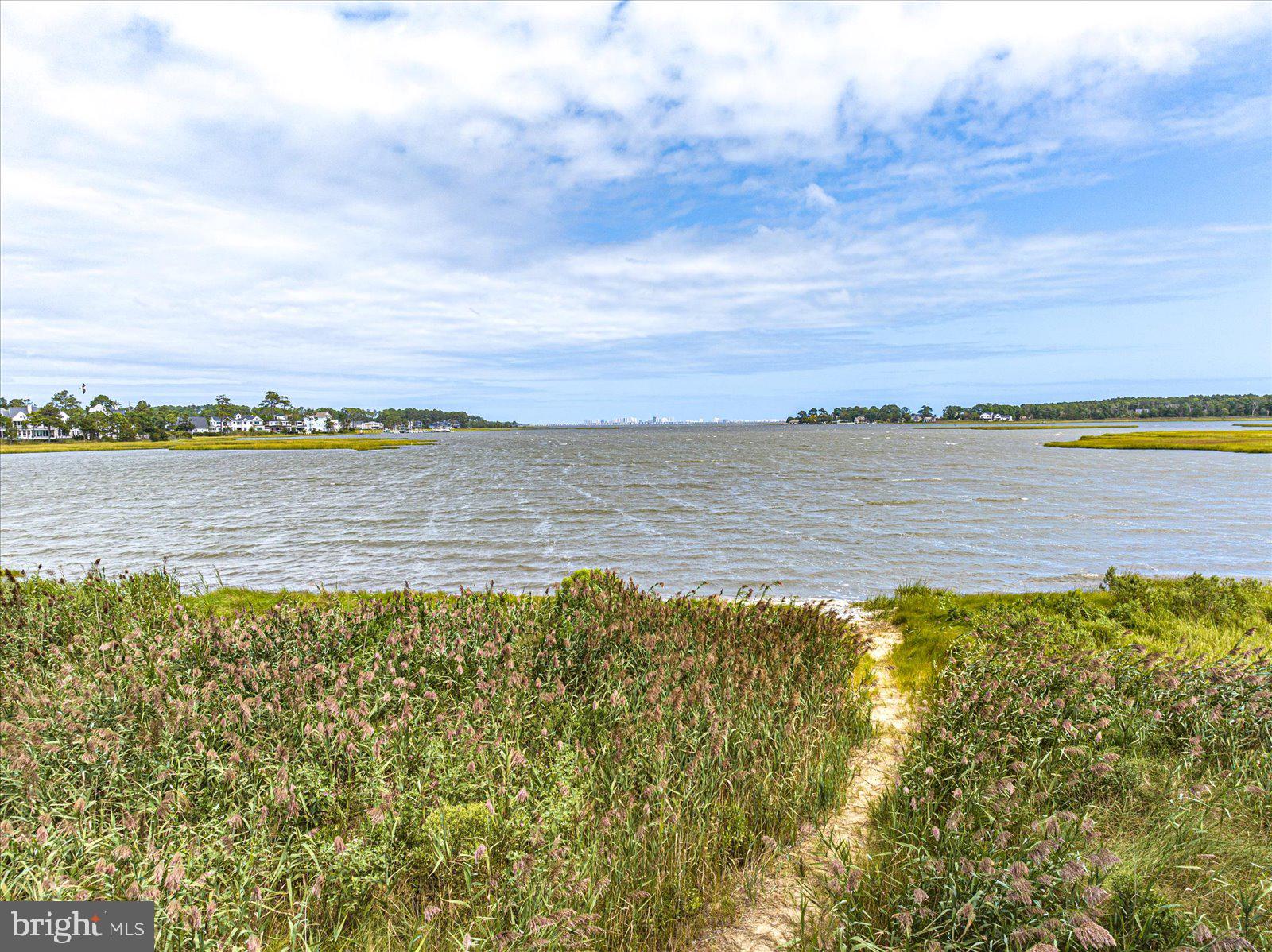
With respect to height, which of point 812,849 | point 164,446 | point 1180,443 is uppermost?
point 164,446

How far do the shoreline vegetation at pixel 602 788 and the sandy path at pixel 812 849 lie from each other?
0.40 feet

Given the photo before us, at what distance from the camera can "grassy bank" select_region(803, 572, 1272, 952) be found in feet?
12.0

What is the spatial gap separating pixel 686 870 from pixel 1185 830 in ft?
11.8

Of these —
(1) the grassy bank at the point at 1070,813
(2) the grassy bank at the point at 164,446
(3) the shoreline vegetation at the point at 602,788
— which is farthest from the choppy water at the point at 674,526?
(2) the grassy bank at the point at 164,446

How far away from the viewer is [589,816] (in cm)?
487

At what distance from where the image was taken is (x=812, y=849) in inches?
215

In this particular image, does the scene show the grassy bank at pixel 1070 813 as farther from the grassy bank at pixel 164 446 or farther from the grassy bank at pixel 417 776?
the grassy bank at pixel 164 446

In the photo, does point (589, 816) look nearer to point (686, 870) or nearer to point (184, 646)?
point (686, 870)

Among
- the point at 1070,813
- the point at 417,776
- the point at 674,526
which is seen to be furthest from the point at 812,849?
the point at 674,526

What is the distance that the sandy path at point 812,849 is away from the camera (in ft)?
14.9

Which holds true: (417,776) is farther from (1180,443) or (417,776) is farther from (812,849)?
(1180,443)

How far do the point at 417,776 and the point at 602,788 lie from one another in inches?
62.0

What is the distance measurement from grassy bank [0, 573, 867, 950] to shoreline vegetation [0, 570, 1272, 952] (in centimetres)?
4

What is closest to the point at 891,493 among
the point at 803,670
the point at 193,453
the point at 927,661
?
the point at 927,661
